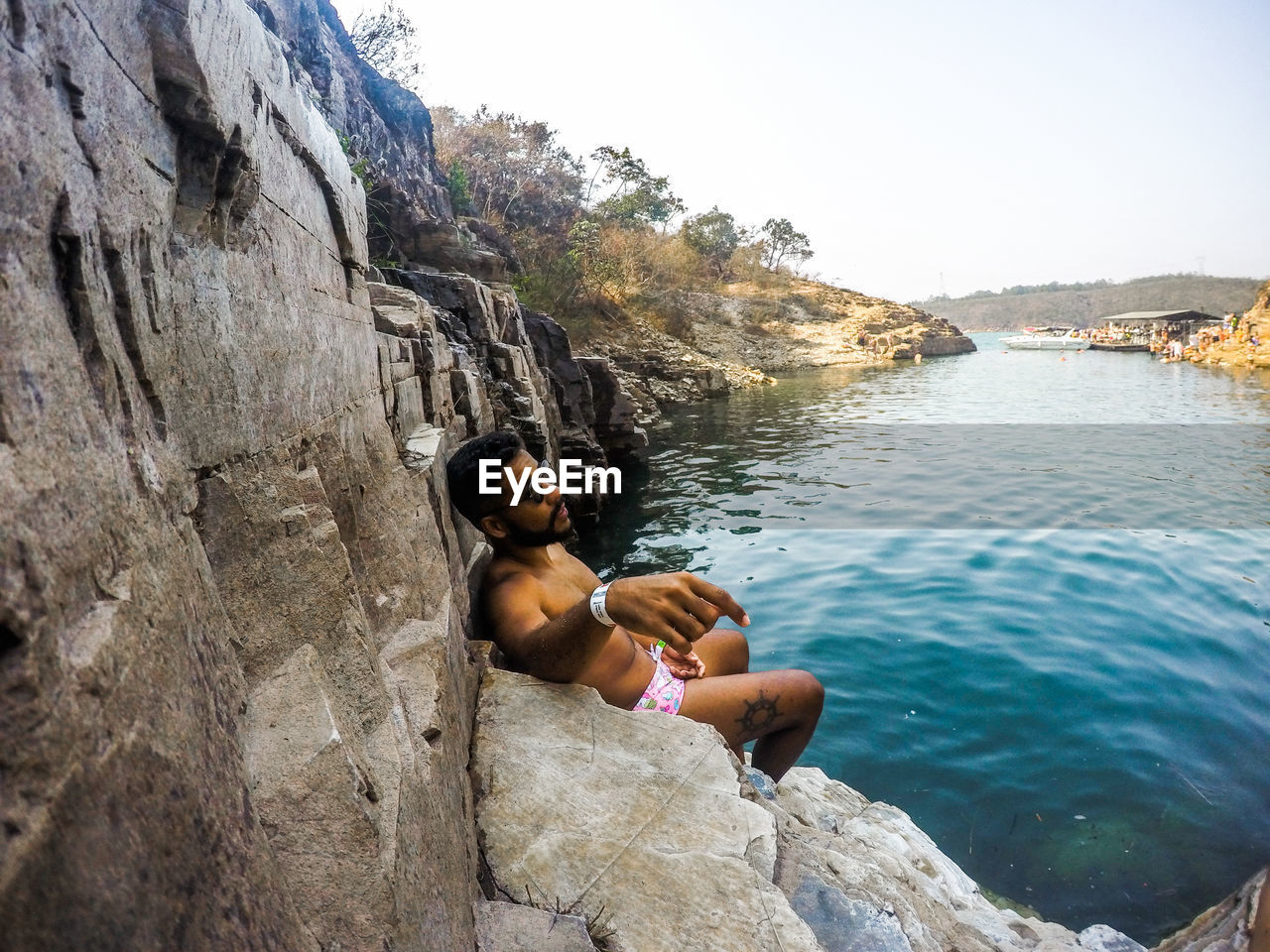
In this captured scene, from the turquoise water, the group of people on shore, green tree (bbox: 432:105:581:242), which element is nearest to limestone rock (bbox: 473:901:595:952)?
the turquoise water

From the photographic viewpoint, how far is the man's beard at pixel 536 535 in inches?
98.1

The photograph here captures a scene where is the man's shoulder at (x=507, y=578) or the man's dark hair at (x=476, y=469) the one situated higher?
the man's dark hair at (x=476, y=469)

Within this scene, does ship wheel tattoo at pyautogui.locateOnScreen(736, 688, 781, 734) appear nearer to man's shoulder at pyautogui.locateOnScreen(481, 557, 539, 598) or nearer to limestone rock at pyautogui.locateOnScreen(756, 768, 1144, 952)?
limestone rock at pyautogui.locateOnScreen(756, 768, 1144, 952)

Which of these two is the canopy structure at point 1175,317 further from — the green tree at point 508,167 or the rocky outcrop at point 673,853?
the rocky outcrop at point 673,853

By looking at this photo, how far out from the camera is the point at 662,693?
2451 mm

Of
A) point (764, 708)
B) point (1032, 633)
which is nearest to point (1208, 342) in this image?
point (1032, 633)

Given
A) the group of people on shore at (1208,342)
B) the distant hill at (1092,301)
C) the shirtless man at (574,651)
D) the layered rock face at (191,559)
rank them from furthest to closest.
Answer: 1. the distant hill at (1092,301)
2. the group of people on shore at (1208,342)
3. the shirtless man at (574,651)
4. the layered rock face at (191,559)

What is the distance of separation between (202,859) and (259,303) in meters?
1.25

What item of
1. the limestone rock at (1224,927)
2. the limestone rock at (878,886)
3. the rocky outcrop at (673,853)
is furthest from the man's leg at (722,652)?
the limestone rock at (1224,927)

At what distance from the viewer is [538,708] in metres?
2.05

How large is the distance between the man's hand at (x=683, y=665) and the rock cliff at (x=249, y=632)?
50 cm

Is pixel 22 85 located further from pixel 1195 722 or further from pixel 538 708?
pixel 1195 722

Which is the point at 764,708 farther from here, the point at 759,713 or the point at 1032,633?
the point at 1032,633

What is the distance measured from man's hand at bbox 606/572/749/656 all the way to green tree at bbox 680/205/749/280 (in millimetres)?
38278
